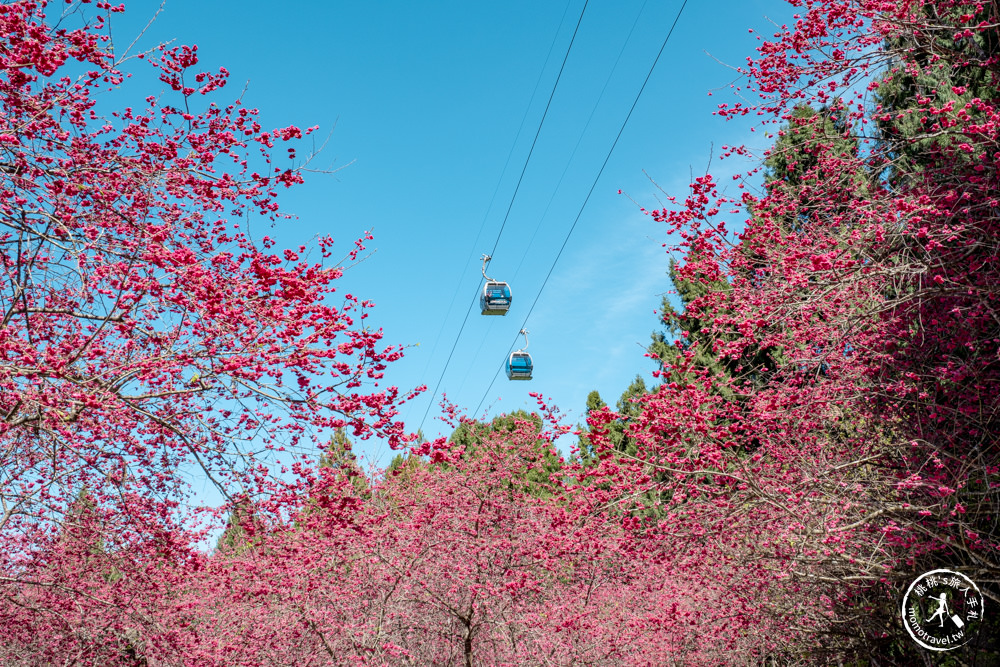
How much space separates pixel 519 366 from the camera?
63.7 feet

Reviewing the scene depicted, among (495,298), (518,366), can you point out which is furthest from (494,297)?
(518,366)

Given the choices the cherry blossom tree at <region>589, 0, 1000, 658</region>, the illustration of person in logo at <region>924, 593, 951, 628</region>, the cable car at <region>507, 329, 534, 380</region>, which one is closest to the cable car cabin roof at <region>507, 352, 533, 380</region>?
the cable car at <region>507, 329, 534, 380</region>

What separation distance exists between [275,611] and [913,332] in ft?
32.9

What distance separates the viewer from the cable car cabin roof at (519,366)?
19.4 metres

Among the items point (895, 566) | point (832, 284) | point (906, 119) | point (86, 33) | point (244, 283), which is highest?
point (906, 119)

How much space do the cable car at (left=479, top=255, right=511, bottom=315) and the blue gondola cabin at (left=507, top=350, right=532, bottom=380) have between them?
193 cm

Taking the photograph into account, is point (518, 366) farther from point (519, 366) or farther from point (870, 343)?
point (870, 343)

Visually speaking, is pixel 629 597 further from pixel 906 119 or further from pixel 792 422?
pixel 906 119

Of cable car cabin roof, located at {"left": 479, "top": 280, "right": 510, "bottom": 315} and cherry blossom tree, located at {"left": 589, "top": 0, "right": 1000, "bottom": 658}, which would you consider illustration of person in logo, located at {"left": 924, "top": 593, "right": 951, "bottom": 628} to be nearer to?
cherry blossom tree, located at {"left": 589, "top": 0, "right": 1000, "bottom": 658}

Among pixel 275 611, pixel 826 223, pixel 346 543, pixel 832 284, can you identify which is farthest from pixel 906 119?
pixel 275 611

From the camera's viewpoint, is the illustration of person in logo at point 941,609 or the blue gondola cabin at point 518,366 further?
the blue gondola cabin at point 518,366

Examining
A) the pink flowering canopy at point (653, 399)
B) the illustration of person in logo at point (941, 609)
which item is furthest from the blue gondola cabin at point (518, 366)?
the illustration of person in logo at point (941, 609)

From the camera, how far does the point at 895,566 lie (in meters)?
7.14

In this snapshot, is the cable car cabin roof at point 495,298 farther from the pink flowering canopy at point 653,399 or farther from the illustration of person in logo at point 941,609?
the illustration of person in logo at point 941,609
